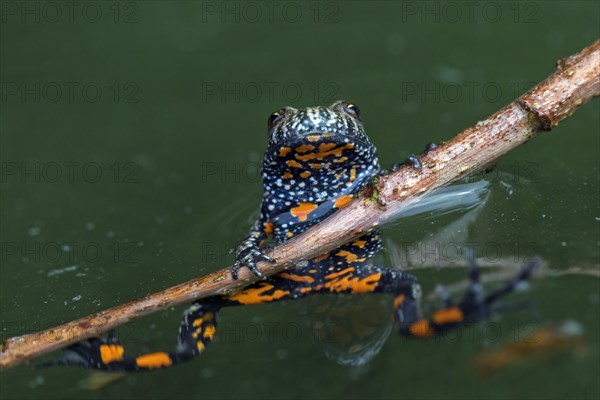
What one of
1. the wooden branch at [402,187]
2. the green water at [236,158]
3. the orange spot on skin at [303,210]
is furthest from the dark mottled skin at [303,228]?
the wooden branch at [402,187]

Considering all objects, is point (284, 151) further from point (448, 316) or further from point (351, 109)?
point (448, 316)

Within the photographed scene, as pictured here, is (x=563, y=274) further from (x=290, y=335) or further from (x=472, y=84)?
(x=472, y=84)

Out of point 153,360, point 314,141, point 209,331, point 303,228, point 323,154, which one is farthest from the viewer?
point 303,228

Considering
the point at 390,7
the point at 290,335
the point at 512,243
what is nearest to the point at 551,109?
the point at 512,243

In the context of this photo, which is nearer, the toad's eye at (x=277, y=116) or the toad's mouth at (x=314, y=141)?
the toad's mouth at (x=314, y=141)

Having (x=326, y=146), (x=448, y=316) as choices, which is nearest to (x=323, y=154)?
(x=326, y=146)

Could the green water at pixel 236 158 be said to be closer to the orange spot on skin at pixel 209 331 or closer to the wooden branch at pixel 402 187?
the orange spot on skin at pixel 209 331
